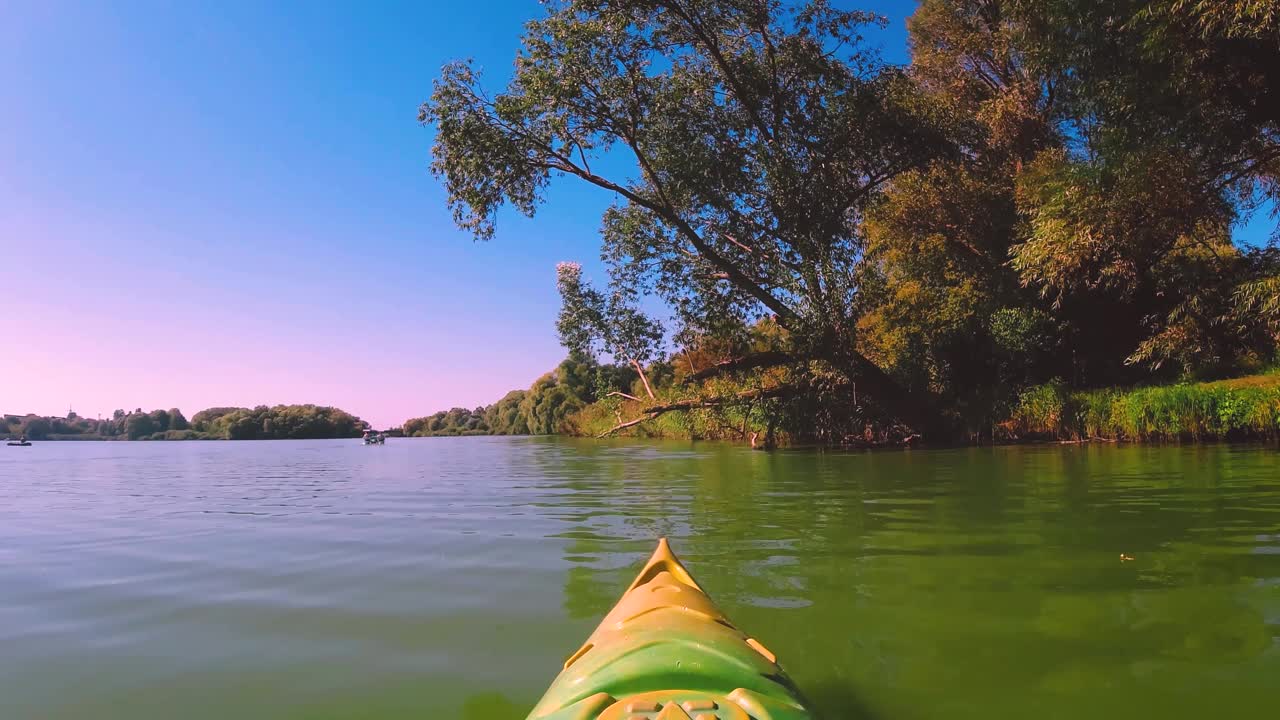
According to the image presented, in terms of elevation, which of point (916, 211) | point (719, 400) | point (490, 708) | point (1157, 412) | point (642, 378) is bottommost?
point (490, 708)

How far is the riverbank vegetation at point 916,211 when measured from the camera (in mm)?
12734

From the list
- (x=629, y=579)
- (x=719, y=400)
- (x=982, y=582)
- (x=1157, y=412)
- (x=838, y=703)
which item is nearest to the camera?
(x=838, y=703)

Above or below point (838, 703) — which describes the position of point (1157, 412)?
above

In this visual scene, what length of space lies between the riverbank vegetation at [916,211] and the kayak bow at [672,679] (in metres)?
13.1

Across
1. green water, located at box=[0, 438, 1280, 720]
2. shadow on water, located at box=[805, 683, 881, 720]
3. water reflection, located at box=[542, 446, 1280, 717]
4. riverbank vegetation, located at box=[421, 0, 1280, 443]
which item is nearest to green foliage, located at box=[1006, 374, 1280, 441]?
riverbank vegetation, located at box=[421, 0, 1280, 443]

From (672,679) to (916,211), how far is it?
21.8 meters

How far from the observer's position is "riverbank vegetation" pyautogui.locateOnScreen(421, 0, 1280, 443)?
1273cm

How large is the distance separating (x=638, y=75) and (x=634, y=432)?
2105 centimetres

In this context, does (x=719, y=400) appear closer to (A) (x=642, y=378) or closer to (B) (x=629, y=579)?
(A) (x=642, y=378)

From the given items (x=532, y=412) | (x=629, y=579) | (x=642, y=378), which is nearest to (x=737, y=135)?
(x=642, y=378)

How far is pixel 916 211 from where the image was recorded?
21109 mm

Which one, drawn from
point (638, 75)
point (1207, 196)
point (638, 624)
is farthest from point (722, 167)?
point (638, 624)

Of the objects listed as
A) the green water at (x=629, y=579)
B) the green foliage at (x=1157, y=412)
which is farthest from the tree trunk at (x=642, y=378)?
the green water at (x=629, y=579)

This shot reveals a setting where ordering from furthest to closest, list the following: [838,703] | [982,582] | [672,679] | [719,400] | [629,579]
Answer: [719,400]
[629,579]
[982,582]
[838,703]
[672,679]
